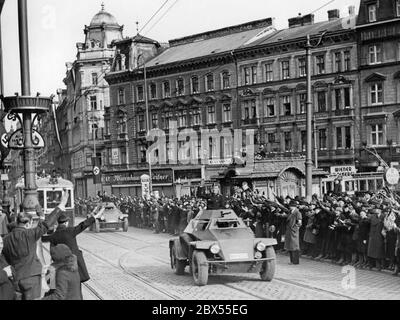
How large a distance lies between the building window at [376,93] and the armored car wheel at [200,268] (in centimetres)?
3016

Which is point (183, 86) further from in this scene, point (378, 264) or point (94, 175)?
point (378, 264)

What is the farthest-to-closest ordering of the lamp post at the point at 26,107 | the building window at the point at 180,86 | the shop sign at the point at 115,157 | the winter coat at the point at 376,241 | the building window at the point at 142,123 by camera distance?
the building window at the point at 180,86
the building window at the point at 142,123
the shop sign at the point at 115,157
the winter coat at the point at 376,241
the lamp post at the point at 26,107

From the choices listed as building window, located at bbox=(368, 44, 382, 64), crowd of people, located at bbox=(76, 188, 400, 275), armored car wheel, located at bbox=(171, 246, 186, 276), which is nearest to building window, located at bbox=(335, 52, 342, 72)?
building window, located at bbox=(368, 44, 382, 64)

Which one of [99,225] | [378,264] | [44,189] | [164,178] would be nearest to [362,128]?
[164,178]

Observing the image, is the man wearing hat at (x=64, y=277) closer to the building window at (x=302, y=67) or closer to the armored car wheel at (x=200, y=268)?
the armored car wheel at (x=200, y=268)

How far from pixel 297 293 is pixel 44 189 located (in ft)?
59.7

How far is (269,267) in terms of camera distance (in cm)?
1371

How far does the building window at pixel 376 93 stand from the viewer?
41344 mm

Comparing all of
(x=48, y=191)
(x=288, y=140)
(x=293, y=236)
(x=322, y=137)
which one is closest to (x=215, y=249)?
(x=293, y=236)

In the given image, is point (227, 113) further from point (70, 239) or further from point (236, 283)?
point (70, 239)

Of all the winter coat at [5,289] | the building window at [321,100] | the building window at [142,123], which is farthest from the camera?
the building window at [142,123]

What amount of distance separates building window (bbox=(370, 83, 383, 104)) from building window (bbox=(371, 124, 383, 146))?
5.30 ft

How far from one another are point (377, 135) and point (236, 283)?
2854cm

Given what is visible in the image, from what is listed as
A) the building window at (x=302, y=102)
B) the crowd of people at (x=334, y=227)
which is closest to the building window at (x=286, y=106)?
the building window at (x=302, y=102)
